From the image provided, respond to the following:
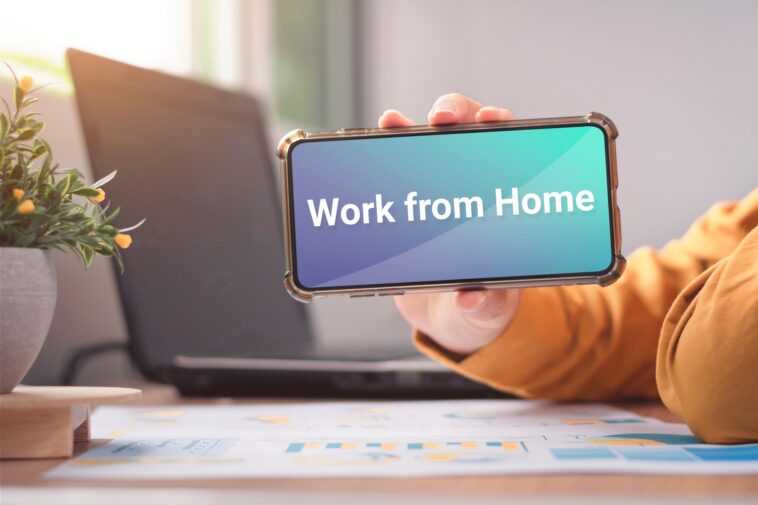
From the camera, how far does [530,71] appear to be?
1.65 meters

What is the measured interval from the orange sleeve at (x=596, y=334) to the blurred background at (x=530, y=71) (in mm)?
746

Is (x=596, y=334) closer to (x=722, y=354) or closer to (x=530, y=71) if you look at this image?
(x=722, y=354)

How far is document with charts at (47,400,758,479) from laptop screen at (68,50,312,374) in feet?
0.53

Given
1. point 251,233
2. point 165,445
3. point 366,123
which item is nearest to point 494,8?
point 366,123

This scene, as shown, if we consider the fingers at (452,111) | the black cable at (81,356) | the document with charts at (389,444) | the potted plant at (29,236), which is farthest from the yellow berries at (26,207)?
the black cable at (81,356)

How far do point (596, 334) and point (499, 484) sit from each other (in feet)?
1.25

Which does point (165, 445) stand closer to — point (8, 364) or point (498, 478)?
point (8, 364)

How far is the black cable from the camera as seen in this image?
86 centimetres

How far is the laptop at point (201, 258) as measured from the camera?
0.75 meters

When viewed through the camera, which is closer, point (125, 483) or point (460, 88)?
point (125, 483)

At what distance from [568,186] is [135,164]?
18.0 inches

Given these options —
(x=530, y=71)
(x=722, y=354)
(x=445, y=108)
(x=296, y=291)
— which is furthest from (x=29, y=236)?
(x=530, y=71)

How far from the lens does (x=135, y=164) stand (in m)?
0.79

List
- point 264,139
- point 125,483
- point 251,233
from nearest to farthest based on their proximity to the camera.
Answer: point 125,483, point 251,233, point 264,139
